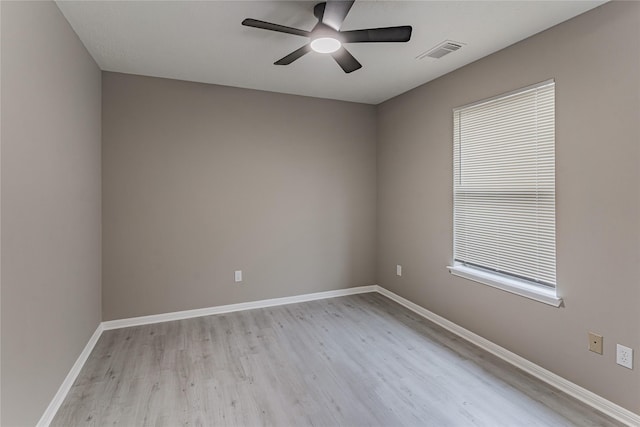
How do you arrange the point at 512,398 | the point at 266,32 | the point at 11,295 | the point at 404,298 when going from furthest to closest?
the point at 404,298
the point at 266,32
the point at 512,398
the point at 11,295

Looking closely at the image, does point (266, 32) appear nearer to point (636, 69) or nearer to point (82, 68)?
point (82, 68)

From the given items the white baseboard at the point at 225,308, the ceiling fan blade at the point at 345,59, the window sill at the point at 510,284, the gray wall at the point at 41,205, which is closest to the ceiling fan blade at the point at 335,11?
the ceiling fan blade at the point at 345,59

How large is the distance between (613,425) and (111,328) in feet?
13.2

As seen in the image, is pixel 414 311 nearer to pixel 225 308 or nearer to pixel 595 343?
pixel 595 343

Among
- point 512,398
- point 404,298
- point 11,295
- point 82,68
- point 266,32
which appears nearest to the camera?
point 11,295

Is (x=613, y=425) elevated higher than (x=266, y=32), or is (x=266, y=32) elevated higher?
(x=266, y=32)

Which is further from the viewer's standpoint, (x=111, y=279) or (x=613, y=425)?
(x=111, y=279)

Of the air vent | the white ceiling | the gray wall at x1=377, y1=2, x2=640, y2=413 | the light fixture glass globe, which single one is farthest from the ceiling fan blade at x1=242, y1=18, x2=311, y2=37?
the gray wall at x1=377, y1=2, x2=640, y2=413

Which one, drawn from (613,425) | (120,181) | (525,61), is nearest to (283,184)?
(120,181)

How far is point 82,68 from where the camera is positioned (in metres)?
2.61

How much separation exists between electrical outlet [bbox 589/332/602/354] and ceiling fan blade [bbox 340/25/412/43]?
222 cm

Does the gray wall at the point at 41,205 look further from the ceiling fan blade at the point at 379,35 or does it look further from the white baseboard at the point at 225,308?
the ceiling fan blade at the point at 379,35

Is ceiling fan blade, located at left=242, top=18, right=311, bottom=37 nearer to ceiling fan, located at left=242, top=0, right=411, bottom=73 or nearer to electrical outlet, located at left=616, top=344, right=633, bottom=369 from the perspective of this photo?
ceiling fan, located at left=242, top=0, right=411, bottom=73

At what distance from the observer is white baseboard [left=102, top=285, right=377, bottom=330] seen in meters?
3.31
